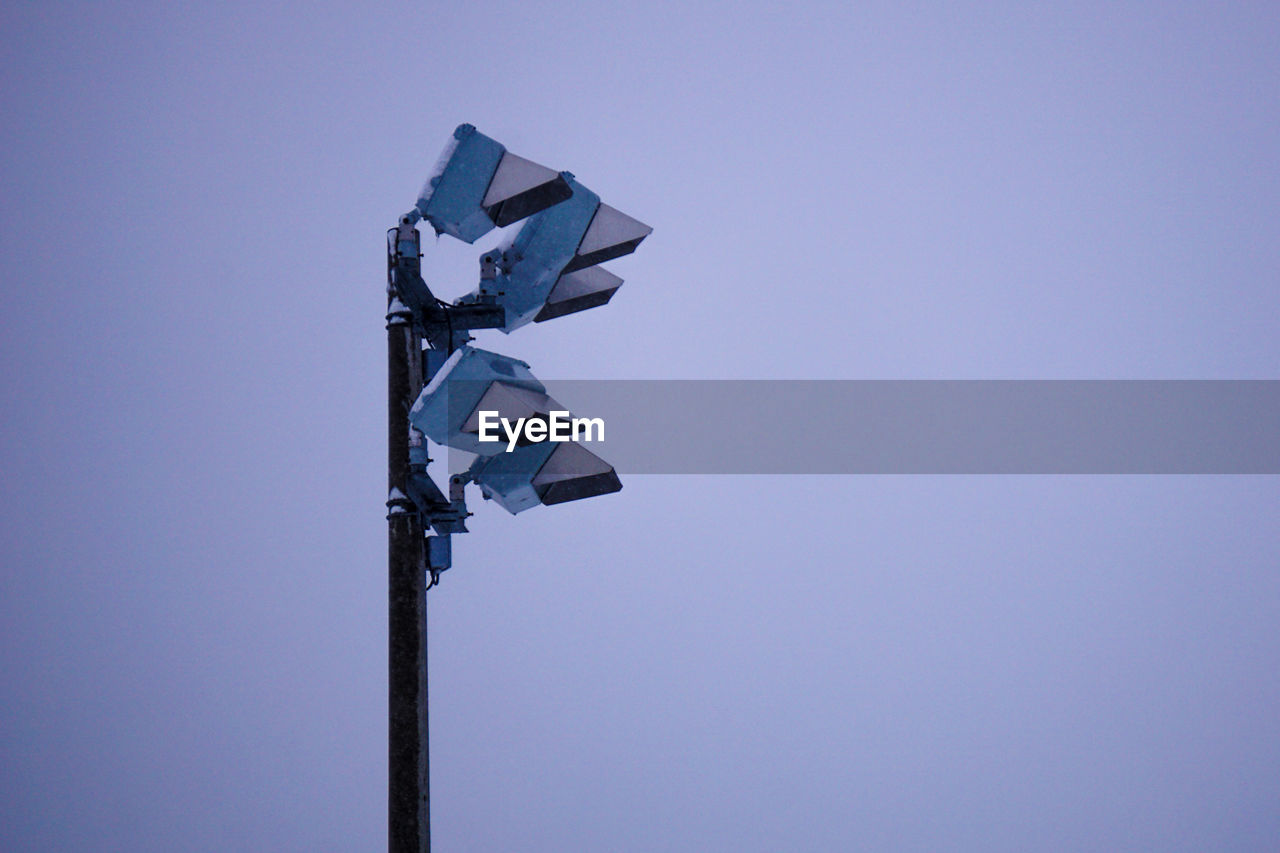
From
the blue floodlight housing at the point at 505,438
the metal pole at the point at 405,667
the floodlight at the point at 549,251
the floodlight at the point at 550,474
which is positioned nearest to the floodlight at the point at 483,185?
the floodlight at the point at 549,251

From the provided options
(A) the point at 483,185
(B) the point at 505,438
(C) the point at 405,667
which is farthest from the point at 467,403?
(C) the point at 405,667

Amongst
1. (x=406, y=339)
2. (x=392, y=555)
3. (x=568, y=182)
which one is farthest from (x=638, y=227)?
(x=392, y=555)

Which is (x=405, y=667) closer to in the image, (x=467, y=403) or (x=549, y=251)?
(x=467, y=403)

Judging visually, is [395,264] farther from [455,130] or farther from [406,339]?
[455,130]

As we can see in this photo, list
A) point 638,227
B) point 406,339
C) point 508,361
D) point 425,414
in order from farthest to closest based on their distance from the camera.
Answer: point 638,227 < point 406,339 < point 508,361 < point 425,414

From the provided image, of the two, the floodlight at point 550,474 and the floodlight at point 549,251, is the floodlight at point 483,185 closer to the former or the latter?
the floodlight at point 549,251

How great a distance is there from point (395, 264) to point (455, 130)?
0.69 m

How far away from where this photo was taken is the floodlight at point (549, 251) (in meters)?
4.26

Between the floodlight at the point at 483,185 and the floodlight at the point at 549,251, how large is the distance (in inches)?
12.5

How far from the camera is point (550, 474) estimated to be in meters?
3.72

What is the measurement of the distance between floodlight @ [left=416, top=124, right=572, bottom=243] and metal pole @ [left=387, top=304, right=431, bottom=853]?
35.6 inches

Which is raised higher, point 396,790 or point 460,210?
point 460,210

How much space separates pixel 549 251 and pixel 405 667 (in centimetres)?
205

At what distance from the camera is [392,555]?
4035 millimetres
